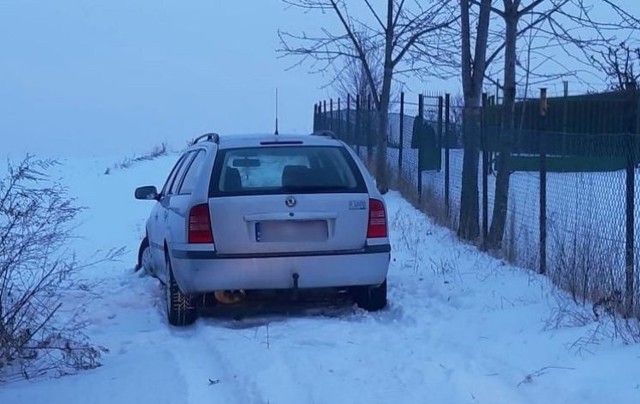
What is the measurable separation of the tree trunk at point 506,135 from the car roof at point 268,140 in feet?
10.4

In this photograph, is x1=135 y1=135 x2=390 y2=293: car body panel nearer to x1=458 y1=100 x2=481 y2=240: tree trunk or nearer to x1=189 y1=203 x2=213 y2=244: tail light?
x1=189 y1=203 x2=213 y2=244: tail light

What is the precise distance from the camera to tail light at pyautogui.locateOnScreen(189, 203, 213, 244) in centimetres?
815

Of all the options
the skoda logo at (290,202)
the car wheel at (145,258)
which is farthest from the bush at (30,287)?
the car wheel at (145,258)

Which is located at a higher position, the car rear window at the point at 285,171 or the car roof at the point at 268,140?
the car roof at the point at 268,140

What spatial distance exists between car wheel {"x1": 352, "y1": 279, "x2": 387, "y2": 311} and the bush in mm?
2361

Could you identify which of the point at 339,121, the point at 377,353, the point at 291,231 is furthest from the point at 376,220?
the point at 339,121

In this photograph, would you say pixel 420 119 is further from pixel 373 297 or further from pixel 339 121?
pixel 339 121

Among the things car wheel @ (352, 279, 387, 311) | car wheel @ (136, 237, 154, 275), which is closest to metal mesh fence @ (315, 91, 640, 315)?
car wheel @ (352, 279, 387, 311)

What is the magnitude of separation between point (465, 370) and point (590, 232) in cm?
300

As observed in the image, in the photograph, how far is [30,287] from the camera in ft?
24.7

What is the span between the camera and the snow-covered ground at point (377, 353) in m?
6.19

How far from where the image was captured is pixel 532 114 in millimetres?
24219

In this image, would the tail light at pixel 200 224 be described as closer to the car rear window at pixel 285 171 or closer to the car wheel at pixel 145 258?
the car rear window at pixel 285 171

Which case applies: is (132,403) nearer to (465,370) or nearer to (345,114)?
(465,370)
